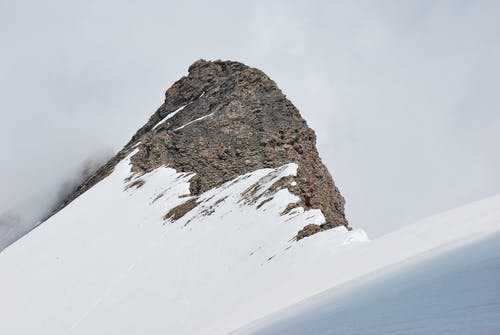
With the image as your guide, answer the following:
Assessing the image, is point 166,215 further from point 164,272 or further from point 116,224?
point 164,272

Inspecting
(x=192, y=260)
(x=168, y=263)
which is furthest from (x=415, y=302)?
(x=168, y=263)

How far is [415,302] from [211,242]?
65.4 feet

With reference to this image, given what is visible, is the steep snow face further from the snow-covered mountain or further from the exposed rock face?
the exposed rock face

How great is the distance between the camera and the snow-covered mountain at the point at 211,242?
77.4 feet

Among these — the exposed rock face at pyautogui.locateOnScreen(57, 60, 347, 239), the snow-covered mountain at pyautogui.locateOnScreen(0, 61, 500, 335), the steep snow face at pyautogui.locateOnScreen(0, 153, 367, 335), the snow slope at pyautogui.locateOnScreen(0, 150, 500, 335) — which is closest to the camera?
the snow-covered mountain at pyautogui.locateOnScreen(0, 61, 500, 335)

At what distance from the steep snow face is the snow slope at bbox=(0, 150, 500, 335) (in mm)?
97

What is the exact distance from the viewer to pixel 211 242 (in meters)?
34.1

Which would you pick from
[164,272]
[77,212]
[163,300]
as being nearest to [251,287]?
[163,300]

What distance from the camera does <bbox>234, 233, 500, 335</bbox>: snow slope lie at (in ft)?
42.1

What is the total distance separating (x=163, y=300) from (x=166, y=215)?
16311 mm

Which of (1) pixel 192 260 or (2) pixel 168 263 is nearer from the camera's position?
(1) pixel 192 260

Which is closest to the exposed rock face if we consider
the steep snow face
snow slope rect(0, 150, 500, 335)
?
the steep snow face

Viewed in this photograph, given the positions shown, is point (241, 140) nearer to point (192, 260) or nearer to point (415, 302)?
point (192, 260)

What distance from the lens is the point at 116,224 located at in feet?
155
